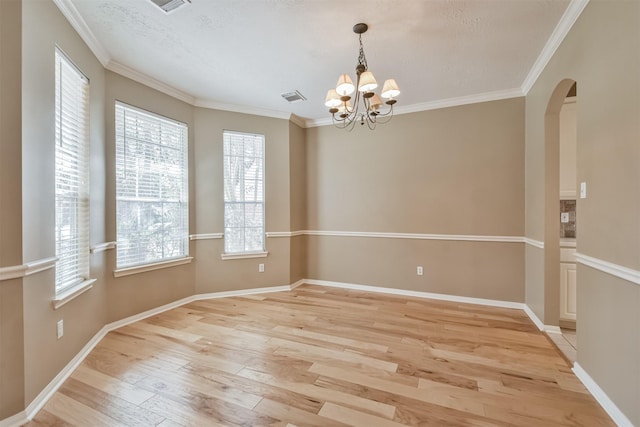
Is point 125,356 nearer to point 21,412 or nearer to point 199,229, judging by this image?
point 21,412

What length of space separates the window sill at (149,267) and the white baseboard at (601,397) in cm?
404

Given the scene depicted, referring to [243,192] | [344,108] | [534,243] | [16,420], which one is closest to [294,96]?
[344,108]

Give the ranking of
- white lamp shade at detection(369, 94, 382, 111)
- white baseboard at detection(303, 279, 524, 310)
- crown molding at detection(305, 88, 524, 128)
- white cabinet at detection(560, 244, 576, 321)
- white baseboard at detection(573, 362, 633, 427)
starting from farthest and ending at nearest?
white baseboard at detection(303, 279, 524, 310) < crown molding at detection(305, 88, 524, 128) < white cabinet at detection(560, 244, 576, 321) < white lamp shade at detection(369, 94, 382, 111) < white baseboard at detection(573, 362, 633, 427)

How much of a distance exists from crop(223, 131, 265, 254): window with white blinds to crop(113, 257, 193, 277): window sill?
601 millimetres

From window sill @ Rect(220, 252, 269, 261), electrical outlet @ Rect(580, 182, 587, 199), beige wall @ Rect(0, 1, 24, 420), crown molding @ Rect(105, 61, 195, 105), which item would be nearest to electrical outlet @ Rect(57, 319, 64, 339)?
beige wall @ Rect(0, 1, 24, 420)

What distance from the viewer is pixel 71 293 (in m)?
2.12

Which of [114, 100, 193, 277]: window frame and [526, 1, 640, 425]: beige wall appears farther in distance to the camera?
[114, 100, 193, 277]: window frame

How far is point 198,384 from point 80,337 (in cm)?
121

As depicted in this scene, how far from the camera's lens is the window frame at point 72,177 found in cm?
207

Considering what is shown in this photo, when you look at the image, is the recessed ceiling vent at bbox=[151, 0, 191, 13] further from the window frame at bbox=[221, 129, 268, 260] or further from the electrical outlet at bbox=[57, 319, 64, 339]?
the electrical outlet at bbox=[57, 319, 64, 339]

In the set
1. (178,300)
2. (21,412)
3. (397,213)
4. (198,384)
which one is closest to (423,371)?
(198,384)

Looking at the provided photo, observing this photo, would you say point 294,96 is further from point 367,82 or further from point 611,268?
point 611,268

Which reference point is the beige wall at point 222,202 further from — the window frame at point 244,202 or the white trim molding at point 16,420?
the white trim molding at point 16,420

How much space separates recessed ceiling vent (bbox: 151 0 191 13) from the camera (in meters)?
1.98
